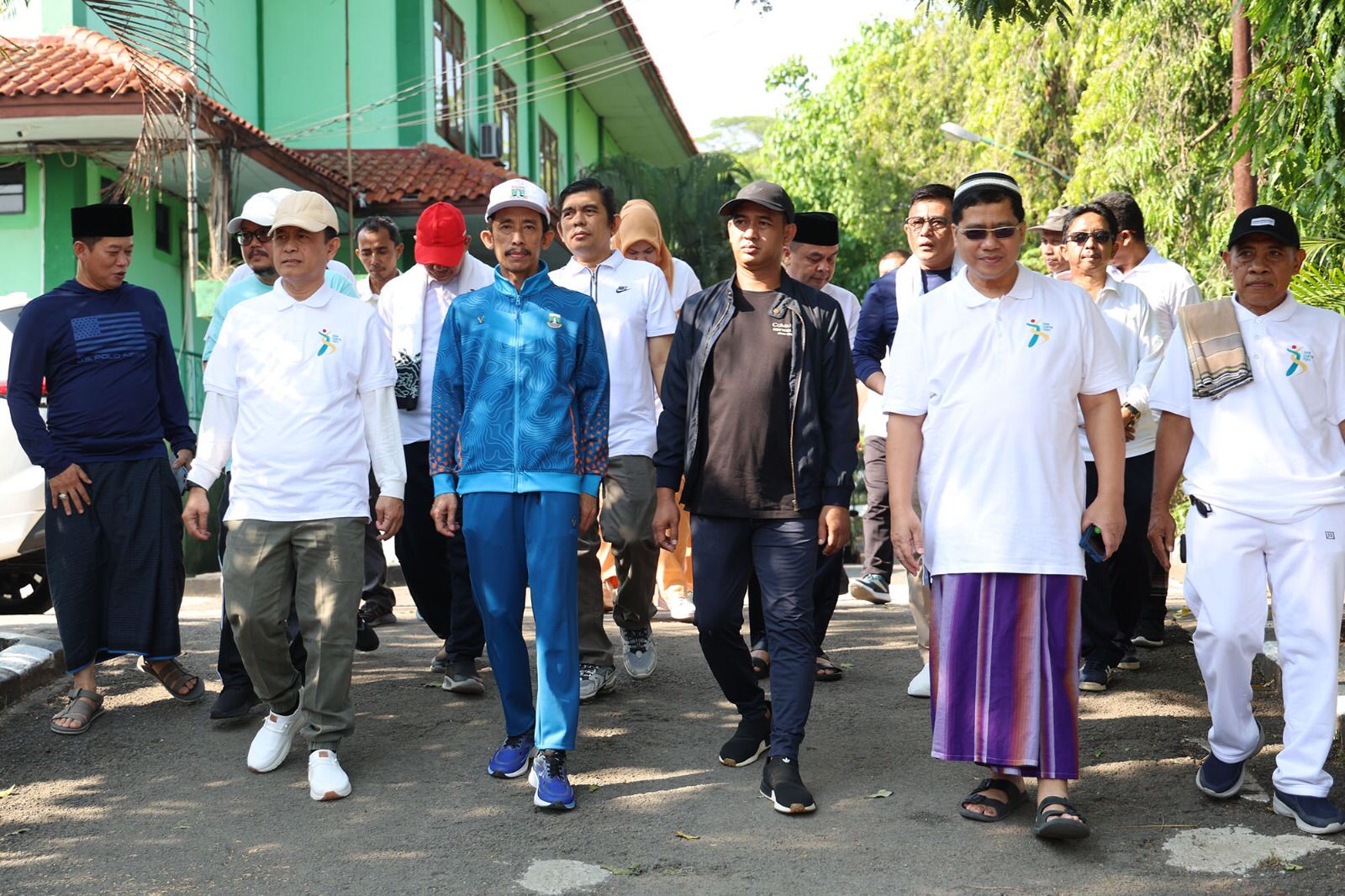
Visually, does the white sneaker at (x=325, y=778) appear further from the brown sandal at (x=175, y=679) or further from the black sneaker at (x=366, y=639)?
the black sneaker at (x=366, y=639)

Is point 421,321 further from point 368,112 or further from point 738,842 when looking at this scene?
point 368,112

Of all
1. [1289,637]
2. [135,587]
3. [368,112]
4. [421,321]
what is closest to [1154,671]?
[1289,637]

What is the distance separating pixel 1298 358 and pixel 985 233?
1.19 m

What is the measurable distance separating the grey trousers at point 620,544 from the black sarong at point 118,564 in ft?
6.04

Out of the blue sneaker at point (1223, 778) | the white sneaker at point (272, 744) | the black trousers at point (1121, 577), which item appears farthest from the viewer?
the black trousers at point (1121, 577)

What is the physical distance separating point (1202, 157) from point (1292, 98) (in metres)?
8.07

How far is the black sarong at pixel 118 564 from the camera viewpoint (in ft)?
20.6

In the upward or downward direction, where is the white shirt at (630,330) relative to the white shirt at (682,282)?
downward

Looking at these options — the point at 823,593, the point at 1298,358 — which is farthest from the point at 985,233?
the point at 823,593

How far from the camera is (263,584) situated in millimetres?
5457

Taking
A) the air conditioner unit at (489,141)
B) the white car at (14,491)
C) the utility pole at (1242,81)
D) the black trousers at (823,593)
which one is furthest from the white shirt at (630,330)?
the air conditioner unit at (489,141)

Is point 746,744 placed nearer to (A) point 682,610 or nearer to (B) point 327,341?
(B) point 327,341

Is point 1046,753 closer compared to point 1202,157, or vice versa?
point 1046,753

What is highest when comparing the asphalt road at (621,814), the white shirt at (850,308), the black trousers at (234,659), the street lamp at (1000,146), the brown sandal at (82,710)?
the street lamp at (1000,146)
